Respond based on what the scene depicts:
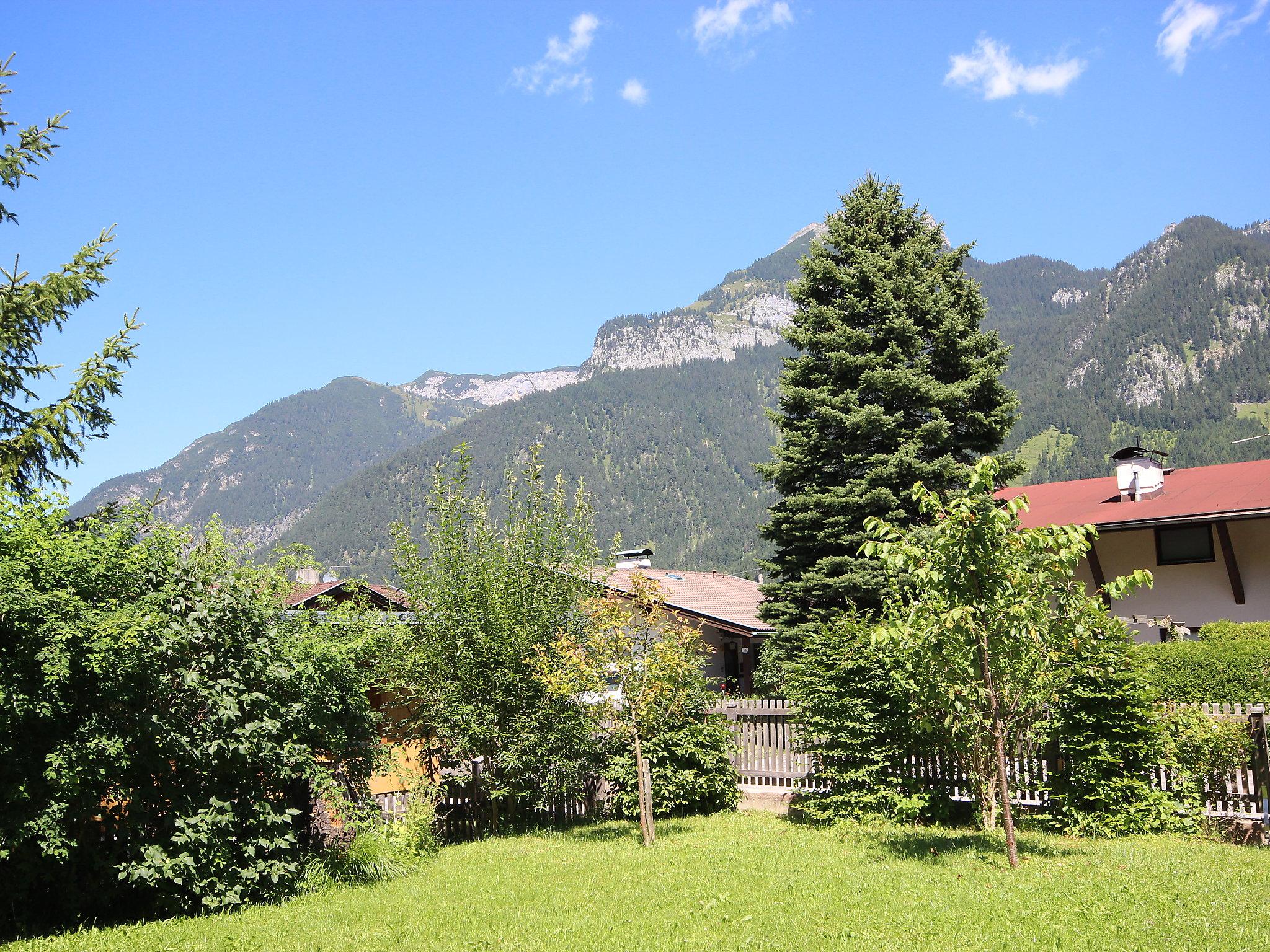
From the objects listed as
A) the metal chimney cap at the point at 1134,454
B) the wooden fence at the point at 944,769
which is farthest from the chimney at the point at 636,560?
the metal chimney cap at the point at 1134,454

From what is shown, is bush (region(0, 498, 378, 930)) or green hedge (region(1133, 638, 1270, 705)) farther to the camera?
green hedge (region(1133, 638, 1270, 705))

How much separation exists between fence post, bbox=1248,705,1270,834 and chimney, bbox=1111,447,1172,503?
13.9 m

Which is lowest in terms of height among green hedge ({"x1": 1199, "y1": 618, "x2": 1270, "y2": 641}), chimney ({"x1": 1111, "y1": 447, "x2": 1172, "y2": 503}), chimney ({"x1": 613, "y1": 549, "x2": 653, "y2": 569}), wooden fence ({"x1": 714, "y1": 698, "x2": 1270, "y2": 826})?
wooden fence ({"x1": 714, "y1": 698, "x2": 1270, "y2": 826})

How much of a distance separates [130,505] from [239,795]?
3729 millimetres

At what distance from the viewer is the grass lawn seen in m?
8.11

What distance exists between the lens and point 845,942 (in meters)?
8.02

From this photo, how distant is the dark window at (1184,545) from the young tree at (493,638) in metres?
16.4

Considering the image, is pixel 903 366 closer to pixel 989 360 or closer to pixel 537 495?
pixel 989 360

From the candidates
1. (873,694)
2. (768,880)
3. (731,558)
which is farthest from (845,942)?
(731,558)

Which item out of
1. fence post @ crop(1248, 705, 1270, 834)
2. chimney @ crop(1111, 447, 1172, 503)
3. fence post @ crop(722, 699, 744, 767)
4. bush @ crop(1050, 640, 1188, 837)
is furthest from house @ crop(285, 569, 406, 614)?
chimney @ crop(1111, 447, 1172, 503)

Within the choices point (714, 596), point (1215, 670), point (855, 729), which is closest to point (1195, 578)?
point (1215, 670)

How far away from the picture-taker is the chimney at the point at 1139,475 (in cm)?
2472

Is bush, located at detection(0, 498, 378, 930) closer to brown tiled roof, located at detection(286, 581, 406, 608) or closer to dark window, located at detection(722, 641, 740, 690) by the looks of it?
brown tiled roof, located at detection(286, 581, 406, 608)

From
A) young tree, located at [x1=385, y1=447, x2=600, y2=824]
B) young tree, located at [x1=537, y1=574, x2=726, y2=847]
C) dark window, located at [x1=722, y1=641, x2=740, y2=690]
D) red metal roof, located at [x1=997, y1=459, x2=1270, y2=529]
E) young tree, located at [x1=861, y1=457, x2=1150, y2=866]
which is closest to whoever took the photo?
young tree, located at [x1=861, y1=457, x2=1150, y2=866]
